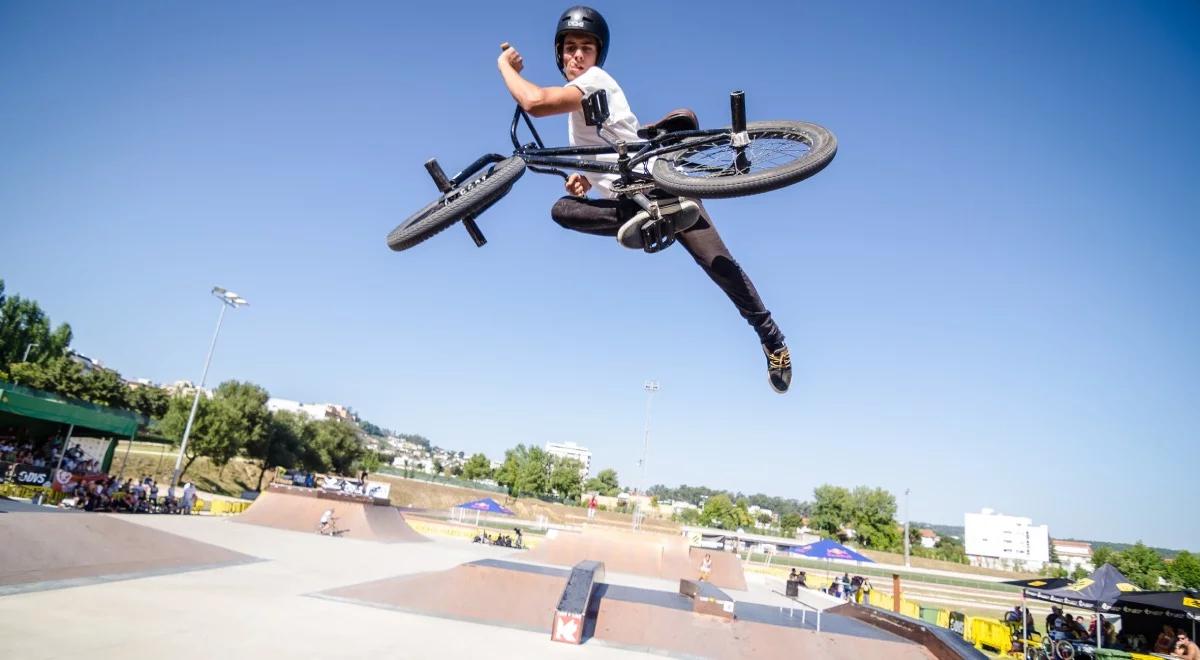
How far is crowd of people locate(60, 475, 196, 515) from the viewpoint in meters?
22.6

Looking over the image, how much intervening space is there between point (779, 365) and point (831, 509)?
104m

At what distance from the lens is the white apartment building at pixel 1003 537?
126625 millimetres

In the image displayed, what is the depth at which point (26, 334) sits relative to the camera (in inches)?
2630

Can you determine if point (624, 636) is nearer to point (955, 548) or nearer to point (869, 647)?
point (869, 647)

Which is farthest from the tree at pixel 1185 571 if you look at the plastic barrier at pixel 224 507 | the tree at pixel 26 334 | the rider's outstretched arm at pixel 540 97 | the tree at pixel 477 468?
the tree at pixel 26 334

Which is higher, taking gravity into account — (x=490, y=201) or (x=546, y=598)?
(x=490, y=201)

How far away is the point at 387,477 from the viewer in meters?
76.8

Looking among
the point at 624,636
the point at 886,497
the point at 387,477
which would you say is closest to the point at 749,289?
the point at 624,636

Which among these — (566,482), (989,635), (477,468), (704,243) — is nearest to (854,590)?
(989,635)

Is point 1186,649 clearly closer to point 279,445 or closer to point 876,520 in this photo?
point 279,445

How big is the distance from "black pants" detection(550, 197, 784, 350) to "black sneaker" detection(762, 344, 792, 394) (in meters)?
0.07

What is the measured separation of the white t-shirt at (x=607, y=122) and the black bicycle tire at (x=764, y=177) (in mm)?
448

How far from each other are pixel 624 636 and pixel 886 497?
96.8 meters

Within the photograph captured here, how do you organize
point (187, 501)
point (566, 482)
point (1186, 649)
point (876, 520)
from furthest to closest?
point (566, 482) → point (876, 520) → point (187, 501) → point (1186, 649)
